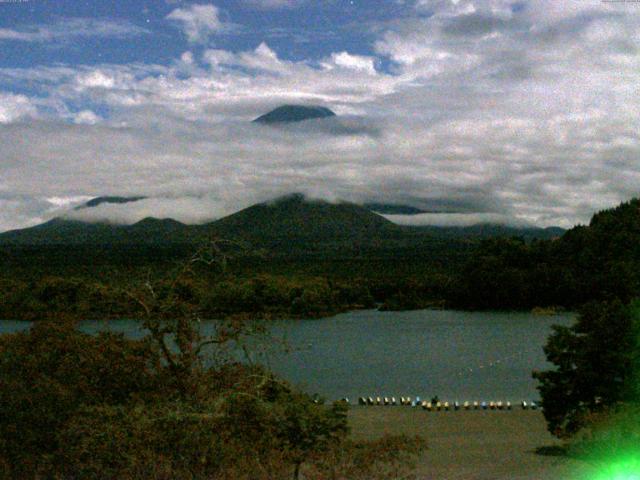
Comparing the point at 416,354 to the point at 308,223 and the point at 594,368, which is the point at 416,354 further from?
the point at 308,223

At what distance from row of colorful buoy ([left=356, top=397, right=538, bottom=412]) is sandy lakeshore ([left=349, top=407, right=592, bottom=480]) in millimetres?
686

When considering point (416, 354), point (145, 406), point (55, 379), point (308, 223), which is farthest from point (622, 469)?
point (308, 223)

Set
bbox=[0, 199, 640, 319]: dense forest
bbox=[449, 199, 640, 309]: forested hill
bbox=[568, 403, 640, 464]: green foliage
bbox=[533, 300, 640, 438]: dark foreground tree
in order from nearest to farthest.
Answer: bbox=[568, 403, 640, 464]: green foliage → bbox=[533, 300, 640, 438]: dark foreground tree → bbox=[0, 199, 640, 319]: dense forest → bbox=[449, 199, 640, 309]: forested hill

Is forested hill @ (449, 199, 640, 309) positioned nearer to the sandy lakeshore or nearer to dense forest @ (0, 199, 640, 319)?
dense forest @ (0, 199, 640, 319)

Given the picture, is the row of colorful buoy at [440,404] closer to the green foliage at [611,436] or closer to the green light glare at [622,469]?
the green foliage at [611,436]

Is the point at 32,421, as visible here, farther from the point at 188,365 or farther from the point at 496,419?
the point at 496,419

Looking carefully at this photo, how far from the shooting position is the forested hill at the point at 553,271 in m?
79.9

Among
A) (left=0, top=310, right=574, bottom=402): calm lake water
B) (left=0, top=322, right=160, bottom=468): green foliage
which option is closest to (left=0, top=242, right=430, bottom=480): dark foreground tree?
(left=0, top=322, right=160, bottom=468): green foliage

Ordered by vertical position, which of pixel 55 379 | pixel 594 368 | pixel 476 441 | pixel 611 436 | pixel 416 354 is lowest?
pixel 416 354

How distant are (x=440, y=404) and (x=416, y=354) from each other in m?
18.6

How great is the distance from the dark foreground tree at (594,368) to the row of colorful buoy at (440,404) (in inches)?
487

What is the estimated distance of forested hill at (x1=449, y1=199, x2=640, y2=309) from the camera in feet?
262

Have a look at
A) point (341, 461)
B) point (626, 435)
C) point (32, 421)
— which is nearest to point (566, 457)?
point (626, 435)

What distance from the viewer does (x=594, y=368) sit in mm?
18094
